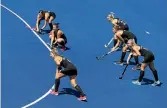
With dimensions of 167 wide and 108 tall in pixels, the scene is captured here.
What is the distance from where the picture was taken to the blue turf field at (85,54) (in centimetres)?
1652

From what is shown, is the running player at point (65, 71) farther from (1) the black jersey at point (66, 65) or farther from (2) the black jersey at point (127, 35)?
(2) the black jersey at point (127, 35)

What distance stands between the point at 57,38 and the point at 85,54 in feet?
4.63

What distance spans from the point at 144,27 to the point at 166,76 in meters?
5.16

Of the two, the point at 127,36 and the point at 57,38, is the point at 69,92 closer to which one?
the point at 57,38

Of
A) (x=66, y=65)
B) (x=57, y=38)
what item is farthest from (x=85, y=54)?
(x=66, y=65)

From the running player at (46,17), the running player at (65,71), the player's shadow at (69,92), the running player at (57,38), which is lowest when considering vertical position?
the player's shadow at (69,92)

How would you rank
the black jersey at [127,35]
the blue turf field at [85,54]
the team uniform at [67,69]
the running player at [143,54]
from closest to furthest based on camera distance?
the team uniform at [67,69], the blue turf field at [85,54], the running player at [143,54], the black jersey at [127,35]

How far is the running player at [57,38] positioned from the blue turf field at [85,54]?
0.43m

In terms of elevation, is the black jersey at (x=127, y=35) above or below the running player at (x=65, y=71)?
above

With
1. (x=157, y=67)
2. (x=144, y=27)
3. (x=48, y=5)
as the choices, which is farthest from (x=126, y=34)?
(x=48, y=5)

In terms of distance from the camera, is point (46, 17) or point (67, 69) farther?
point (46, 17)

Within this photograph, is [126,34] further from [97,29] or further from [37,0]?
[37,0]

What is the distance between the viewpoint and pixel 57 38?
20406 mm

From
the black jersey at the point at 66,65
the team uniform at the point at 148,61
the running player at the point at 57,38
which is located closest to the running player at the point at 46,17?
the running player at the point at 57,38
